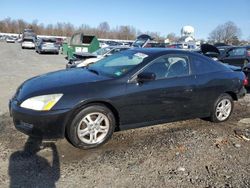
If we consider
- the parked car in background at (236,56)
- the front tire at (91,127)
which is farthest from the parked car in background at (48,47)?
the front tire at (91,127)

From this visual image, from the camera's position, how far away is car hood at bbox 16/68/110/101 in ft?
14.2

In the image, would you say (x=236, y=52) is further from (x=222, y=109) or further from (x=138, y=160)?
(x=138, y=160)

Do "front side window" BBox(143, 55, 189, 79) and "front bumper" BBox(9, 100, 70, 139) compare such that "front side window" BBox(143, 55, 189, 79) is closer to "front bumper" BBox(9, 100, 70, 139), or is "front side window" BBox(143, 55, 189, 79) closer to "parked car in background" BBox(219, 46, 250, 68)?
"front bumper" BBox(9, 100, 70, 139)

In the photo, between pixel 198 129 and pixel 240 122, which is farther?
pixel 240 122

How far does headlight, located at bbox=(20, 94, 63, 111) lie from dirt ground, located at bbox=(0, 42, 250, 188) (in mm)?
641

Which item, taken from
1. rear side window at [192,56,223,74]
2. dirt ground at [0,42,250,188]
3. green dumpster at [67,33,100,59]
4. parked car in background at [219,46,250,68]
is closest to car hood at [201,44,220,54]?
parked car in background at [219,46,250,68]

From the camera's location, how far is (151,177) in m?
3.61

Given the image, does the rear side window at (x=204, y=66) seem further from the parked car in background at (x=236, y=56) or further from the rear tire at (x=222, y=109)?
the parked car in background at (x=236, y=56)

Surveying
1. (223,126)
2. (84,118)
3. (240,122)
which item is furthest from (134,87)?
(240,122)

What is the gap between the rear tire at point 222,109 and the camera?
5727mm

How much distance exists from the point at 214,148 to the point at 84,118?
6.68 feet

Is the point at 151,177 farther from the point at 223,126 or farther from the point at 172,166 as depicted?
the point at 223,126

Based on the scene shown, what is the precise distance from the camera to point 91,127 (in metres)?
4.43

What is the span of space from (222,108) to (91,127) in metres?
2.79
